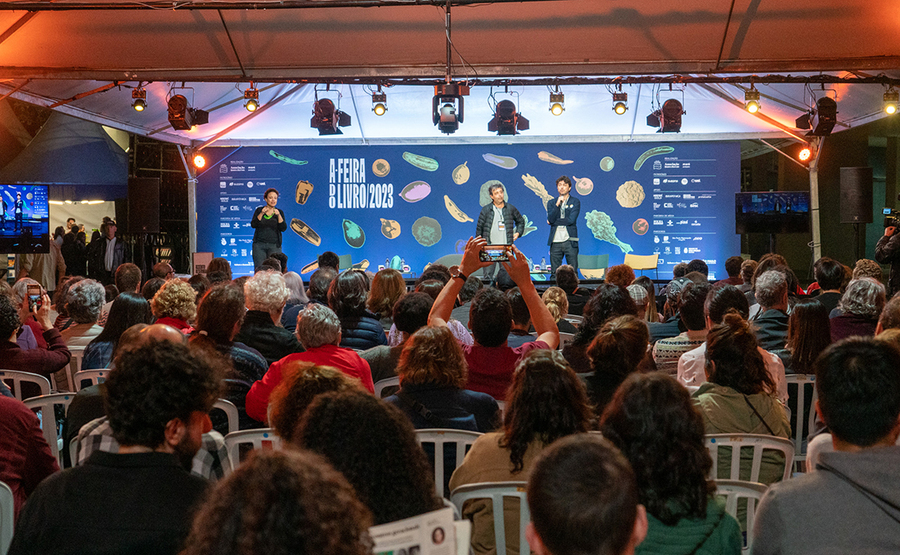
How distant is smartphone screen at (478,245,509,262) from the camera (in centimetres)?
412

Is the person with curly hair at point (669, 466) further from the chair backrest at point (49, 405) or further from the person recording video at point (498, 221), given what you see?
the person recording video at point (498, 221)

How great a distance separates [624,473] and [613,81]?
8145 millimetres

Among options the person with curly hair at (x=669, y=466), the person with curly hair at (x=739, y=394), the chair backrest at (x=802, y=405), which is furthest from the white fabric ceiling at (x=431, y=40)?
the person with curly hair at (x=669, y=466)

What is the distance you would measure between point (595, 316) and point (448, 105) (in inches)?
141

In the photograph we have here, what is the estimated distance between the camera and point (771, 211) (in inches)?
444

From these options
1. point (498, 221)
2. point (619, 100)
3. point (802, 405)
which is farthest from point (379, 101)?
point (802, 405)

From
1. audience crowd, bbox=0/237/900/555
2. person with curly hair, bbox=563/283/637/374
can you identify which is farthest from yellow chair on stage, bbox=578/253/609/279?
audience crowd, bbox=0/237/900/555

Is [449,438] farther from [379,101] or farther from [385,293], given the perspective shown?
[379,101]

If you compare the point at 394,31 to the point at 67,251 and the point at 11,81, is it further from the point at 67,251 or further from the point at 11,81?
the point at 67,251

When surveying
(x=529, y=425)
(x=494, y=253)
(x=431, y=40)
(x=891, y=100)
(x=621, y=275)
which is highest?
(x=431, y=40)

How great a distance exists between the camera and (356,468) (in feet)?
4.77

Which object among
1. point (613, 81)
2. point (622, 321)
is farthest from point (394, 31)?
point (622, 321)

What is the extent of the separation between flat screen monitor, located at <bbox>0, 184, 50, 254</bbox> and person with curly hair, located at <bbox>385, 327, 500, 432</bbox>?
7811 millimetres

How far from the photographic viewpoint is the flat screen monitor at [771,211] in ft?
36.3
